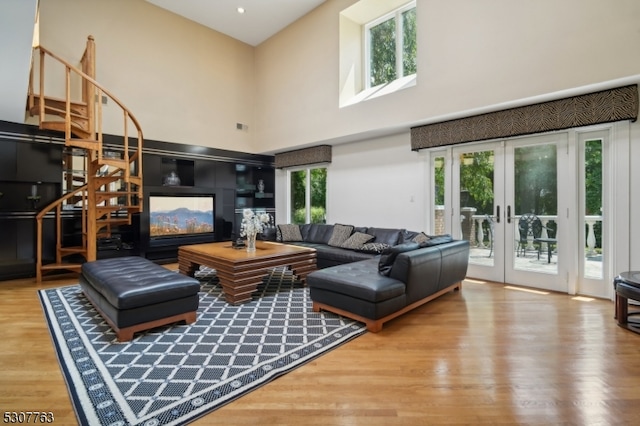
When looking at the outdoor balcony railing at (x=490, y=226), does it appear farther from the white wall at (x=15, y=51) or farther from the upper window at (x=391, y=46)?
the white wall at (x=15, y=51)

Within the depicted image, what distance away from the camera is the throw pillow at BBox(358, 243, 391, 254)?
4855mm

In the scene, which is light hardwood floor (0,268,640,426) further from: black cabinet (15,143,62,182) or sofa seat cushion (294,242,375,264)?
black cabinet (15,143,62,182)

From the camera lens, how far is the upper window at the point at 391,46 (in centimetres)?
554

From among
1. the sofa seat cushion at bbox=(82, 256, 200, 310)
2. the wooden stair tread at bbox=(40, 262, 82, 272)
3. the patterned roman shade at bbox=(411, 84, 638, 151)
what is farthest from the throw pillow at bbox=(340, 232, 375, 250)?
the wooden stair tread at bbox=(40, 262, 82, 272)

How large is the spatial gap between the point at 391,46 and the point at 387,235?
3493 millimetres

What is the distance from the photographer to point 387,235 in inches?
207

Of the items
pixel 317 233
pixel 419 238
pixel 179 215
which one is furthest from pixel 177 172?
pixel 419 238

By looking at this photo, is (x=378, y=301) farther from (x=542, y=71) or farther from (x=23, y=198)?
(x=23, y=198)

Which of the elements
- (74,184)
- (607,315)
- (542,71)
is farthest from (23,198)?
(607,315)

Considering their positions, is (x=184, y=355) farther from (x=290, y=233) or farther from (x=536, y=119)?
(x=536, y=119)

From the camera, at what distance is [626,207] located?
3637mm

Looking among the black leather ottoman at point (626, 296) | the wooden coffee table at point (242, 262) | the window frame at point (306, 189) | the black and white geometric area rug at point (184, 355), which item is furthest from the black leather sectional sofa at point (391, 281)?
the window frame at point (306, 189)

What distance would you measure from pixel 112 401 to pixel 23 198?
489cm

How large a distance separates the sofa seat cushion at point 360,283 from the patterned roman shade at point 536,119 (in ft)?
8.58
